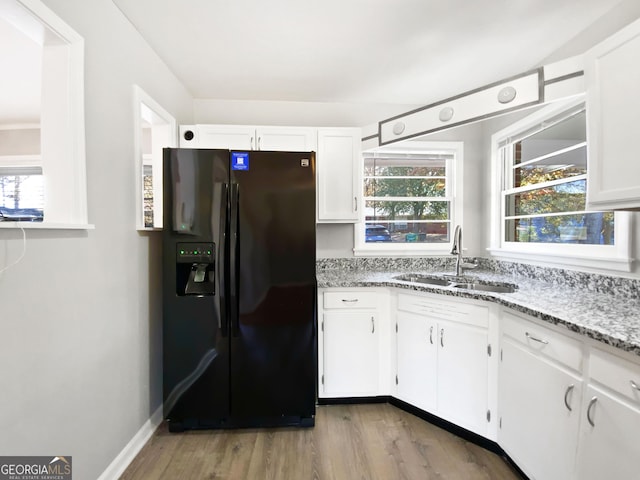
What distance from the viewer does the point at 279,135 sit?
2482 mm

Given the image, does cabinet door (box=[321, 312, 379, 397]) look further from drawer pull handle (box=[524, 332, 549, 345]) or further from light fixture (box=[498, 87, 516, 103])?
light fixture (box=[498, 87, 516, 103])

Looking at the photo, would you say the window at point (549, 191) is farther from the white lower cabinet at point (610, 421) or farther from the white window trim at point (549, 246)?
the white lower cabinet at point (610, 421)

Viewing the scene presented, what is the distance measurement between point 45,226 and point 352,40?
6.32ft

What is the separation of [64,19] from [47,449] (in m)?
1.74

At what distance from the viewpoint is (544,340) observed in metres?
1.36

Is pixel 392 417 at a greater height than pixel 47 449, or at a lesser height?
lesser

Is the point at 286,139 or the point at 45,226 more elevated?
the point at 286,139

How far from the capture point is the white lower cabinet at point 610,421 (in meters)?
0.98

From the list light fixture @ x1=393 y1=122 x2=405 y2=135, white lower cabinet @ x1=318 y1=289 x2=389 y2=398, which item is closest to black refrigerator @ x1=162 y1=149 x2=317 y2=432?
white lower cabinet @ x1=318 y1=289 x2=389 y2=398

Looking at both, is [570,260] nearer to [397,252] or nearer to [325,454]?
[397,252]

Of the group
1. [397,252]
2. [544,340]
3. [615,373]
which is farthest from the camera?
[397,252]

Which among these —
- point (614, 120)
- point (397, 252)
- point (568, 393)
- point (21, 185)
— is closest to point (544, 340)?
point (568, 393)

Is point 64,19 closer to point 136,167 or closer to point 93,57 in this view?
point 93,57

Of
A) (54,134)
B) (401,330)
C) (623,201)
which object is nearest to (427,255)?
(401,330)
